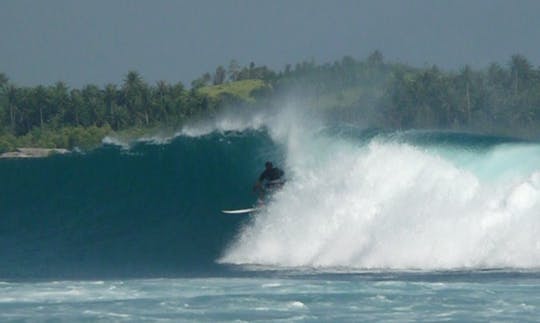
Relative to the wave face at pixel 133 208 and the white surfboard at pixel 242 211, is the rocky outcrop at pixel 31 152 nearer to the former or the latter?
the wave face at pixel 133 208

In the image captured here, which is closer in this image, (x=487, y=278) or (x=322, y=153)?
(x=487, y=278)

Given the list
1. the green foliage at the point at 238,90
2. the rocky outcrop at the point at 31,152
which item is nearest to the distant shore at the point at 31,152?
the rocky outcrop at the point at 31,152

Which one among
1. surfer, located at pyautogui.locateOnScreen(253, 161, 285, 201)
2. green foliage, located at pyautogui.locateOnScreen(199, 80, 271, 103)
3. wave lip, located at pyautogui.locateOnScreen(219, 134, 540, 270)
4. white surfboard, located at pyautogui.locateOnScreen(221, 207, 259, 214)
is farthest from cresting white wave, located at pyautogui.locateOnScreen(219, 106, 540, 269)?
green foliage, located at pyautogui.locateOnScreen(199, 80, 271, 103)

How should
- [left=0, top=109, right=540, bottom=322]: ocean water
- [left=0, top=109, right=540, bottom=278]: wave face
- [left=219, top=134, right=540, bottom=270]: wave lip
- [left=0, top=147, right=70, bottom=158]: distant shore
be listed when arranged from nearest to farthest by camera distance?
1. [left=0, top=109, right=540, bottom=322]: ocean water
2. [left=219, top=134, right=540, bottom=270]: wave lip
3. [left=0, top=109, right=540, bottom=278]: wave face
4. [left=0, top=147, right=70, bottom=158]: distant shore

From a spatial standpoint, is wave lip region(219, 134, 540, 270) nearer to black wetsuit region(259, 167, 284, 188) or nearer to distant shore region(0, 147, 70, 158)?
black wetsuit region(259, 167, 284, 188)

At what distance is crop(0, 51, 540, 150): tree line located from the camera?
324ft

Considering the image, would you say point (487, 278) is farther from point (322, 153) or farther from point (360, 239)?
point (322, 153)

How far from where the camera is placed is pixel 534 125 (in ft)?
323

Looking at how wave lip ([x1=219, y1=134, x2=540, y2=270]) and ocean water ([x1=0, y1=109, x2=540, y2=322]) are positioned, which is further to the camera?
wave lip ([x1=219, y1=134, x2=540, y2=270])

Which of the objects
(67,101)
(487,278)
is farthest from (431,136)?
(67,101)

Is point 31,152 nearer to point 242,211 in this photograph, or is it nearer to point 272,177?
point 242,211

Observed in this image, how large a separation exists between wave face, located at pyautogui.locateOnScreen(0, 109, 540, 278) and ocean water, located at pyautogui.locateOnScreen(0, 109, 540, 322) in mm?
47

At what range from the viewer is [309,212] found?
1019 inches

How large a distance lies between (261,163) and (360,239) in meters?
8.61
